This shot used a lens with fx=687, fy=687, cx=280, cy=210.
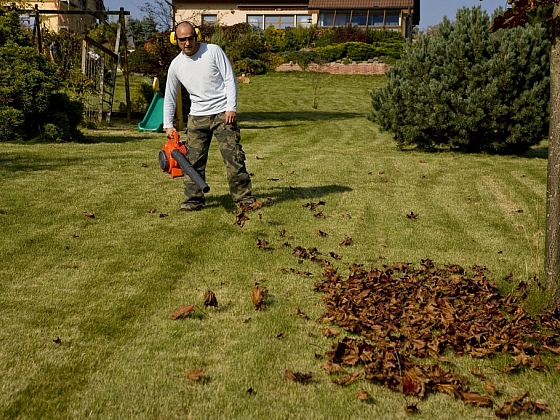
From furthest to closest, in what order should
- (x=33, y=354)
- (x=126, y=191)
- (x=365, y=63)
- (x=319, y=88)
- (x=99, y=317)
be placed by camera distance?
(x=365, y=63), (x=319, y=88), (x=126, y=191), (x=99, y=317), (x=33, y=354)

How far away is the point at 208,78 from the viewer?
759 cm

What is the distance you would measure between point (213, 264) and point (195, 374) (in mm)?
2210

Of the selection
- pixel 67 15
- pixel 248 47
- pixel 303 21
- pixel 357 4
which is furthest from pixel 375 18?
pixel 67 15

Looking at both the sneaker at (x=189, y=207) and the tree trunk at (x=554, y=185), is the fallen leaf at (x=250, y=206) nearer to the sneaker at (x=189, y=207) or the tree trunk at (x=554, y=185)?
the sneaker at (x=189, y=207)

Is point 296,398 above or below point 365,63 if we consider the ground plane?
below

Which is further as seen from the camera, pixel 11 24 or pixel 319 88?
pixel 319 88

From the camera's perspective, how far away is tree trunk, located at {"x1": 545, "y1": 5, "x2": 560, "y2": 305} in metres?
4.60

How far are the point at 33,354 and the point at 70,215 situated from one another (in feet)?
12.1

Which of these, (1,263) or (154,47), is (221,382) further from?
(154,47)

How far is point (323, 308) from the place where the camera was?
5.03 m

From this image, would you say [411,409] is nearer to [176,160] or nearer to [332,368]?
[332,368]

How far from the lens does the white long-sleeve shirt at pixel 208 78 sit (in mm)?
7555

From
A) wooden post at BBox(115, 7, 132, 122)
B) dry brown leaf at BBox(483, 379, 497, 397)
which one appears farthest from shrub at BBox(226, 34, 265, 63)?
dry brown leaf at BBox(483, 379, 497, 397)

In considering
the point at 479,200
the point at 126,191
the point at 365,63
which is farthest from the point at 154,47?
the point at 365,63
